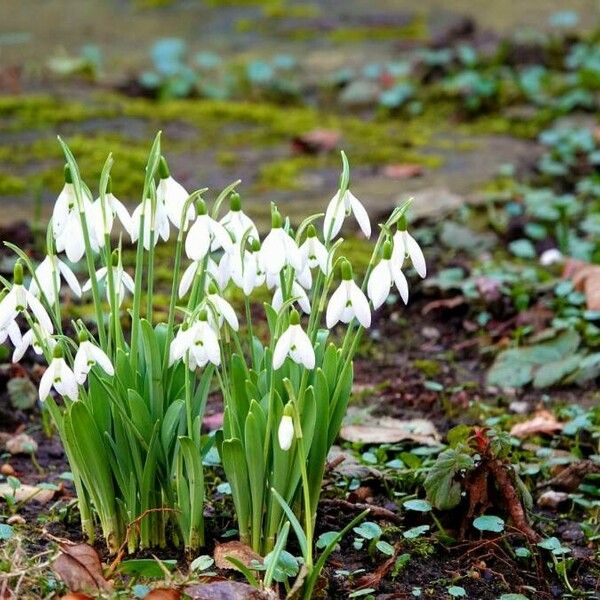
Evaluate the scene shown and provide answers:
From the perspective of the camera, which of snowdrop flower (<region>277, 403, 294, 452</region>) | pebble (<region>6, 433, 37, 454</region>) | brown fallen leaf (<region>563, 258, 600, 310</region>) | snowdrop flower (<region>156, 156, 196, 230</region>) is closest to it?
snowdrop flower (<region>277, 403, 294, 452</region>)

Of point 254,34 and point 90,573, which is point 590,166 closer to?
point 254,34

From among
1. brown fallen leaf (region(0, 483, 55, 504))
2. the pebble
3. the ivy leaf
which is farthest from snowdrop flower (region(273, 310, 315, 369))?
the pebble

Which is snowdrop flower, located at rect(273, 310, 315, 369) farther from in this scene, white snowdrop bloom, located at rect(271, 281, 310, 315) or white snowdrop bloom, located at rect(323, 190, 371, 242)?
white snowdrop bloom, located at rect(323, 190, 371, 242)

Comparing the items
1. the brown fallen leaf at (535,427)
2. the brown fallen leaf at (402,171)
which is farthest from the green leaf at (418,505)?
the brown fallen leaf at (402,171)

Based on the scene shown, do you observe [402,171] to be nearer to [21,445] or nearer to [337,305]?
[21,445]

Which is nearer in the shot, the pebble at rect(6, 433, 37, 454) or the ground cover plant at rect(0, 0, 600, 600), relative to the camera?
the ground cover plant at rect(0, 0, 600, 600)

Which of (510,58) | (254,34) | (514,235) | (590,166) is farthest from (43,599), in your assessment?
(254,34)

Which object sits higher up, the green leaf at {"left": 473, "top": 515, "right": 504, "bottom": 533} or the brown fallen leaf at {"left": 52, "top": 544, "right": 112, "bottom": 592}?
the brown fallen leaf at {"left": 52, "top": 544, "right": 112, "bottom": 592}
